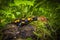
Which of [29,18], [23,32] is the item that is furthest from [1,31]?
[29,18]

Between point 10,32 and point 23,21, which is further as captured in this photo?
point 23,21

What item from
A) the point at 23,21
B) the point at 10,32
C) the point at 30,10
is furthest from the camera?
the point at 30,10

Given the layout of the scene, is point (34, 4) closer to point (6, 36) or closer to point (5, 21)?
point (5, 21)

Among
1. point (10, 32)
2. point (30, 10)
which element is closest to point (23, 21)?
point (10, 32)

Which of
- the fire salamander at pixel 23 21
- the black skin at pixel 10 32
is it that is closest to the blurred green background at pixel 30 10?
the fire salamander at pixel 23 21

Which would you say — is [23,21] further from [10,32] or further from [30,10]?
[30,10]

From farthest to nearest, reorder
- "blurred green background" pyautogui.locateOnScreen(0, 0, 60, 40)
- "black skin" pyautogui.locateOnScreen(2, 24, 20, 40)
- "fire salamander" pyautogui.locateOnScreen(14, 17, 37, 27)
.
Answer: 1. "blurred green background" pyautogui.locateOnScreen(0, 0, 60, 40)
2. "fire salamander" pyautogui.locateOnScreen(14, 17, 37, 27)
3. "black skin" pyautogui.locateOnScreen(2, 24, 20, 40)

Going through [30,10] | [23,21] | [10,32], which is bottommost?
[10,32]

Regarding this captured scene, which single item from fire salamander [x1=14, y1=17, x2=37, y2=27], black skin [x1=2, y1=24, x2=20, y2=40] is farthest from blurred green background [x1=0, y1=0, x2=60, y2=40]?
black skin [x1=2, y1=24, x2=20, y2=40]

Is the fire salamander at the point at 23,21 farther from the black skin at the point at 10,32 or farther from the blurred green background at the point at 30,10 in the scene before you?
the blurred green background at the point at 30,10

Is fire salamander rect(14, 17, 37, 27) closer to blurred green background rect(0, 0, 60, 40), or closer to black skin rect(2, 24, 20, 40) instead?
black skin rect(2, 24, 20, 40)

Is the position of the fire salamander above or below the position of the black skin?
above

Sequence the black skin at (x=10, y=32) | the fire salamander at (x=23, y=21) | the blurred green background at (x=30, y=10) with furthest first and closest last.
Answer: the blurred green background at (x=30, y=10) → the fire salamander at (x=23, y=21) → the black skin at (x=10, y=32)

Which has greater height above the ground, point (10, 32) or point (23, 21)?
point (23, 21)
